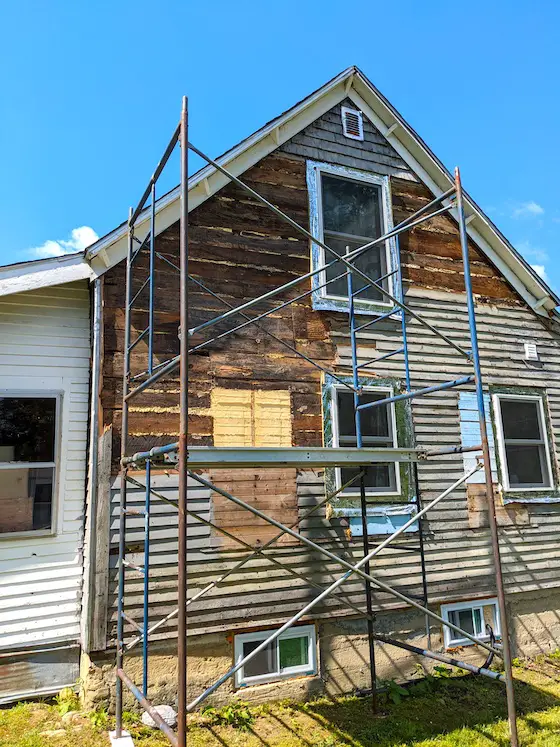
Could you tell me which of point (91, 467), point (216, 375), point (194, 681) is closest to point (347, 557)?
point (194, 681)

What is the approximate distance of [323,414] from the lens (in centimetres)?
733

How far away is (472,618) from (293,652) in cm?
266

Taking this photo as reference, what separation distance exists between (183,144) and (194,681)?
5250 millimetres

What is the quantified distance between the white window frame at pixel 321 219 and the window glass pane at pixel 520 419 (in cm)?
240

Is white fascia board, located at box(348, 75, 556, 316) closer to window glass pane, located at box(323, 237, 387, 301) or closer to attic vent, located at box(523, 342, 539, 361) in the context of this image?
attic vent, located at box(523, 342, 539, 361)

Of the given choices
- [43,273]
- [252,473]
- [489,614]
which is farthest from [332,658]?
[43,273]

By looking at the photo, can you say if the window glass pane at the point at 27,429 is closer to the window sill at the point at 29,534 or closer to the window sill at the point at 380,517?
the window sill at the point at 29,534

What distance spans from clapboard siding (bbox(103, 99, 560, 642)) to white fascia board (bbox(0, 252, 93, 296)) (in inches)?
16.2

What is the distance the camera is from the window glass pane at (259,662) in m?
6.52

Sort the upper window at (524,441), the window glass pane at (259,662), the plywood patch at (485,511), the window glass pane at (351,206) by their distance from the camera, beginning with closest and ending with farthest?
the window glass pane at (259,662) → the plywood patch at (485,511) → the window glass pane at (351,206) → the upper window at (524,441)

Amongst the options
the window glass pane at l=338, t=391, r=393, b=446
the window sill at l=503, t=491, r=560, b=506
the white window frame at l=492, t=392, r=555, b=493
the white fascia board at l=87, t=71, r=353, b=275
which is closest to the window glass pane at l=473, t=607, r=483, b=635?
the window sill at l=503, t=491, r=560, b=506

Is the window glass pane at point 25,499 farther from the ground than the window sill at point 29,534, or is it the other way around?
the window glass pane at point 25,499

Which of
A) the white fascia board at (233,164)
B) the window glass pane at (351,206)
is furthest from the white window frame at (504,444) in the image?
the white fascia board at (233,164)

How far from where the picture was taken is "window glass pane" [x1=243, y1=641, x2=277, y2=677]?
652cm
